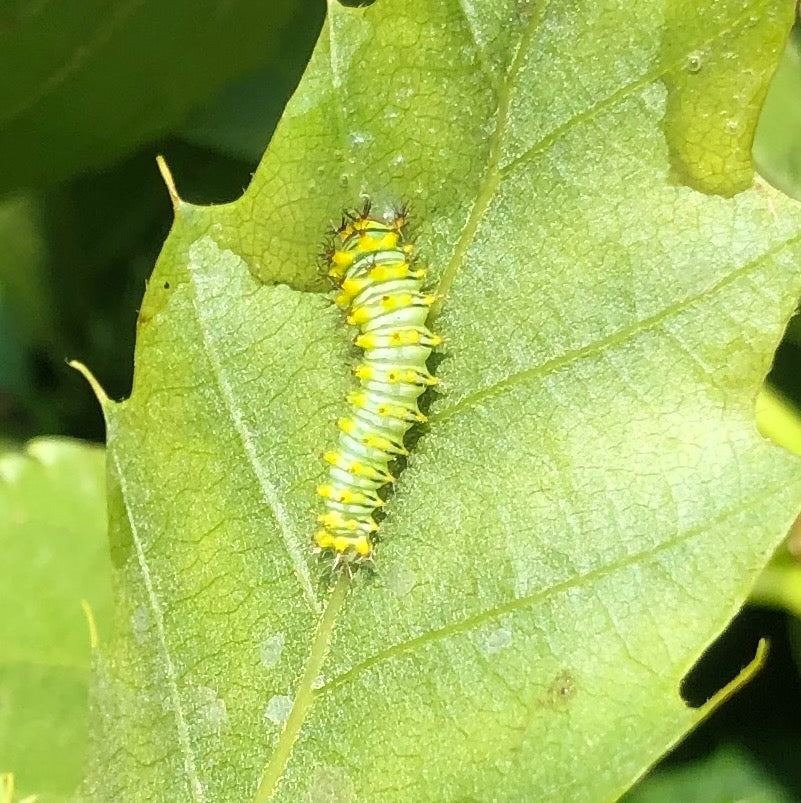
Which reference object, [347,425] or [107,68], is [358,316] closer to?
[347,425]

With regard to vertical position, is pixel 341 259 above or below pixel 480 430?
above

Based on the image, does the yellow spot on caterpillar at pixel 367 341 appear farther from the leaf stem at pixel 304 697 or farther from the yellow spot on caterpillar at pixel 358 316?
the leaf stem at pixel 304 697

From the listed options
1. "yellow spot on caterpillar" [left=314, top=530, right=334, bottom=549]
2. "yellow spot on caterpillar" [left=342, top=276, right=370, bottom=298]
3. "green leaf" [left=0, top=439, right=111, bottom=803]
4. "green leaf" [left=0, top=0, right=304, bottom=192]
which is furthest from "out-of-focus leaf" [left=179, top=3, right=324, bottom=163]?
"yellow spot on caterpillar" [left=314, top=530, right=334, bottom=549]

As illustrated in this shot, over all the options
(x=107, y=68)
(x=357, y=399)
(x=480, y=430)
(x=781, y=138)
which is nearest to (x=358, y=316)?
(x=357, y=399)

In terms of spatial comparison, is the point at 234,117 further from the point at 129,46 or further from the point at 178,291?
the point at 178,291

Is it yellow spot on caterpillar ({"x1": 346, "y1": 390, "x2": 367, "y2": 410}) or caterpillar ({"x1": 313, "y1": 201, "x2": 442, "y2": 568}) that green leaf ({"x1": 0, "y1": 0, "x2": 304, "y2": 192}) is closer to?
caterpillar ({"x1": 313, "y1": 201, "x2": 442, "y2": 568})

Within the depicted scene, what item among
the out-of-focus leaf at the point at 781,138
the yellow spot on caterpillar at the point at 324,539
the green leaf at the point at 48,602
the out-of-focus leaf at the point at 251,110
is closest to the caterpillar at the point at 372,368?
the yellow spot on caterpillar at the point at 324,539

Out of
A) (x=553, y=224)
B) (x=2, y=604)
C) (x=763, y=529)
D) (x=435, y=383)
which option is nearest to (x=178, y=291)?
(x=435, y=383)
